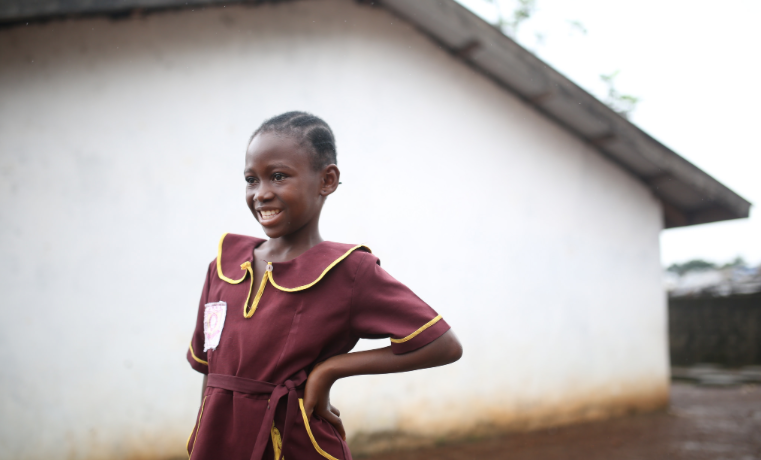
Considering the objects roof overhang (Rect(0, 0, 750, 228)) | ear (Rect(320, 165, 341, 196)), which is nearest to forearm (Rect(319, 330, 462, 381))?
ear (Rect(320, 165, 341, 196))

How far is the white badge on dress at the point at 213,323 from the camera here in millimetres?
1485

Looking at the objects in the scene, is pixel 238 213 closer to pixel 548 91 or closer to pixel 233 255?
pixel 233 255

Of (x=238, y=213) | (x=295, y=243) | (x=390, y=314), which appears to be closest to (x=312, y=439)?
(x=390, y=314)

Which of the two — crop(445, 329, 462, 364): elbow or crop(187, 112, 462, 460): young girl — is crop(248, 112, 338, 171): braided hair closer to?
crop(187, 112, 462, 460): young girl

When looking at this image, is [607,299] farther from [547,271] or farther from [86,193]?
[86,193]

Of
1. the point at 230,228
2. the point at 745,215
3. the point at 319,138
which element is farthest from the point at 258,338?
the point at 745,215

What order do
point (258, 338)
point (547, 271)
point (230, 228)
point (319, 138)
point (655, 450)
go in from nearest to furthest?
point (258, 338)
point (319, 138)
point (230, 228)
point (655, 450)
point (547, 271)

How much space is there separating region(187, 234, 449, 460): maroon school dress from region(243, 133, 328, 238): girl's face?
10 centimetres

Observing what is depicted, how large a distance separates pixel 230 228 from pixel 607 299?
3.78 m

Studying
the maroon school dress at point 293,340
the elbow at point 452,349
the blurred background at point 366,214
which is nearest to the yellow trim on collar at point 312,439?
the maroon school dress at point 293,340

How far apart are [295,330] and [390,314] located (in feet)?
0.75

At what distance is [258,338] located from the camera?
137 centimetres

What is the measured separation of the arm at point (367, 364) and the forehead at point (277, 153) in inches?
19.7

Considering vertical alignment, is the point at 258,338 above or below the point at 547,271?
below
